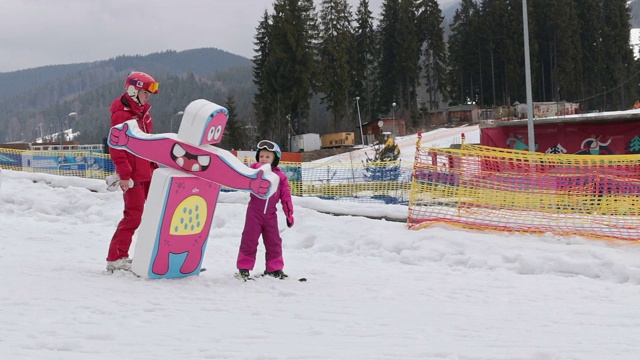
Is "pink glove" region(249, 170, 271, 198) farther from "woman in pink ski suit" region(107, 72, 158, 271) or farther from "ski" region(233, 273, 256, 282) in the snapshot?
"woman in pink ski suit" region(107, 72, 158, 271)

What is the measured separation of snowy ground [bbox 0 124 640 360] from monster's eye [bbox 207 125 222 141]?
1.57m

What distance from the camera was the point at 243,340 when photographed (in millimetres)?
4344

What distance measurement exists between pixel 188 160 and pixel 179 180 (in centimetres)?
23

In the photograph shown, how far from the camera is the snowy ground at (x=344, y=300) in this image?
420 centimetres

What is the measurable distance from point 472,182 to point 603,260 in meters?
3.25

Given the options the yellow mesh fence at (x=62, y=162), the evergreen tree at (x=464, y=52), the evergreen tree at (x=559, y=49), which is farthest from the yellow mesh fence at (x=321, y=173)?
the evergreen tree at (x=464, y=52)

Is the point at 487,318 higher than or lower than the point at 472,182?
lower

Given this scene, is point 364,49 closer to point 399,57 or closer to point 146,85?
point 399,57

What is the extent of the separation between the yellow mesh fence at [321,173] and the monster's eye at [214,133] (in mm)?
11156

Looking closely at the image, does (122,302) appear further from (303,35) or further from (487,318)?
(303,35)

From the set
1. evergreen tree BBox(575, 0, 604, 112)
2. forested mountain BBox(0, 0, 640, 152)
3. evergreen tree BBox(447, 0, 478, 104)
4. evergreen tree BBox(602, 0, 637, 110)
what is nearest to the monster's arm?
forested mountain BBox(0, 0, 640, 152)

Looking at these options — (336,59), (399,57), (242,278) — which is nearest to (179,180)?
(242,278)

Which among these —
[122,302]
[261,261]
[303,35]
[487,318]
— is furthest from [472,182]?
[303,35]

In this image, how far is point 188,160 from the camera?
22.0ft
